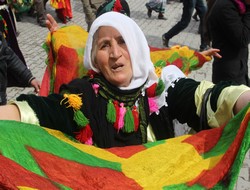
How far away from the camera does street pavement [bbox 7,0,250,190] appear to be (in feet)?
20.0

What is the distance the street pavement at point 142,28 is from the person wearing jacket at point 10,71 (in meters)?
2.11

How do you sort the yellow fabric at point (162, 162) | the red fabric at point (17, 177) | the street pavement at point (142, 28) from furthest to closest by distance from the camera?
the street pavement at point (142, 28) → the yellow fabric at point (162, 162) → the red fabric at point (17, 177)

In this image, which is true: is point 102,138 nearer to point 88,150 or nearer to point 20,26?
point 88,150

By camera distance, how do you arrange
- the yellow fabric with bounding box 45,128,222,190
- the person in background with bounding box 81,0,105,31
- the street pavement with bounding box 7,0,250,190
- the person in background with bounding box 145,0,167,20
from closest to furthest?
the yellow fabric with bounding box 45,128,222,190 < the street pavement with bounding box 7,0,250,190 < the person in background with bounding box 81,0,105,31 < the person in background with bounding box 145,0,167,20

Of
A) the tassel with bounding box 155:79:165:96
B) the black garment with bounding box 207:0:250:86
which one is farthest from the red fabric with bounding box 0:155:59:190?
the black garment with bounding box 207:0:250:86

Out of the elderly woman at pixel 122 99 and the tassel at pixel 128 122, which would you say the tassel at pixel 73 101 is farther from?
the tassel at pixel 128 122

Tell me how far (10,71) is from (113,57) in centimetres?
146

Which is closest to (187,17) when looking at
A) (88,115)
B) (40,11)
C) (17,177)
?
(40,11)

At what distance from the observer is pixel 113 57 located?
1.91 meters

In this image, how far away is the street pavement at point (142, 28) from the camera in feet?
20.0

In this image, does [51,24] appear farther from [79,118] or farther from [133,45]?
[79,118]

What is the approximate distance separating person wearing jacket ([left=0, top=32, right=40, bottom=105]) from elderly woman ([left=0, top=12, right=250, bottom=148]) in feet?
3.64

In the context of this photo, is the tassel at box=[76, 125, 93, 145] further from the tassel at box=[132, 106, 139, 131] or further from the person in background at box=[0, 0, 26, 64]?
the person in background at box=[0, 0, 26, 64]

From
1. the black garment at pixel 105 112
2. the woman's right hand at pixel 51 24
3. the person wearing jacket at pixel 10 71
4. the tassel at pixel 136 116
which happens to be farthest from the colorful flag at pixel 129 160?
the person wearing jacket at pixel 10 71
